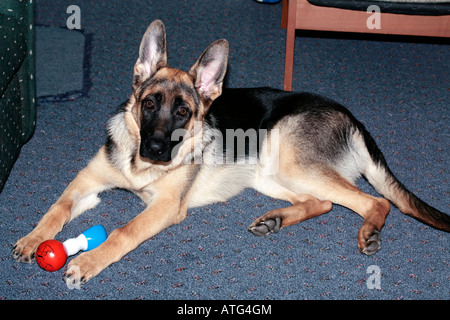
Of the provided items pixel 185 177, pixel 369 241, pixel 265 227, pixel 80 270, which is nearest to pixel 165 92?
pixel 185 177

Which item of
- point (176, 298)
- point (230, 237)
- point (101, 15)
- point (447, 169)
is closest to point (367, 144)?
point (447, 169)

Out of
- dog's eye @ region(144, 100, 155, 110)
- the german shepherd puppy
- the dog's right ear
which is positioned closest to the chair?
the german shepherd puppy

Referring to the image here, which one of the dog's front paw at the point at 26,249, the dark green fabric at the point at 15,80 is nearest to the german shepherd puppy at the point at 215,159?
the dog's front paw at the point at 26,249

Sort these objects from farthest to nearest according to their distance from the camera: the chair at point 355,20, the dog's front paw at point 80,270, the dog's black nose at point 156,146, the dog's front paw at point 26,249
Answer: the chair at point 355,20
the dog's black nose at point 156,146
the dog's front paw at point 26,249
the dog's front paw at point 80,270

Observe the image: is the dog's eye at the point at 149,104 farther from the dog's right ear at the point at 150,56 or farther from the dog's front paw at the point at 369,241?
the dog's front paw at the point at 369,241

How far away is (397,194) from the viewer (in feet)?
9.84

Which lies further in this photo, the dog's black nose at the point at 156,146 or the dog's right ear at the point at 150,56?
the dog's right ear at the point at 150,56

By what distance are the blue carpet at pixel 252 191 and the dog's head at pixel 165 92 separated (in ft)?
1.79

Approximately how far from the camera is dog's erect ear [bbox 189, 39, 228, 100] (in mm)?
2871

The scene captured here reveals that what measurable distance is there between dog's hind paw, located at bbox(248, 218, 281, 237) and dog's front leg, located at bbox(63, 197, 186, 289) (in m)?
0.44

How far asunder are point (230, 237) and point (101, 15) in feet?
11.3

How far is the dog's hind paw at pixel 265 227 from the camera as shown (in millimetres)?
2932

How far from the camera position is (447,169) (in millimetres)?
3572
